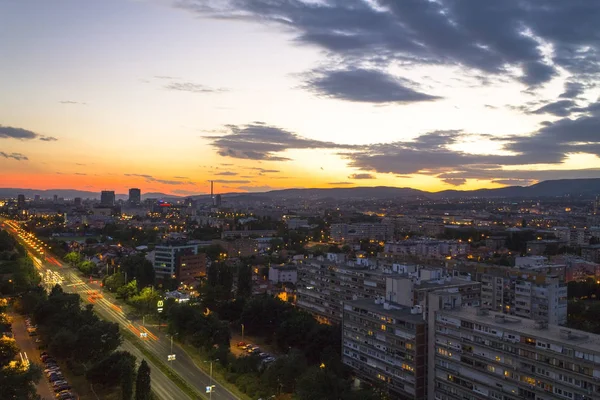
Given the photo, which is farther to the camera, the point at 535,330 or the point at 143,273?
the point at 143,273

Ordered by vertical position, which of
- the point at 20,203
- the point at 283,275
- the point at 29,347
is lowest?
the point at 29,347

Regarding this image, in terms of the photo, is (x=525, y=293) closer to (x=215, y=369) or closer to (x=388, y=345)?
Result: (x=388, y=345)

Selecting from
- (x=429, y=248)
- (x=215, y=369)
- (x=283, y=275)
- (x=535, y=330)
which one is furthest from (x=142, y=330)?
(x=429, y=248)

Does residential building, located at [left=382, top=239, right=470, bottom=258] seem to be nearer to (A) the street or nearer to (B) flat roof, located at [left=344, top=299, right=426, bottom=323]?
(B) flat roof, located at [left=344, top=299, right=426, bottom=323]

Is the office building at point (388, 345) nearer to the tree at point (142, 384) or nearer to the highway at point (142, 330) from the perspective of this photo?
the highway at point (142, 330)

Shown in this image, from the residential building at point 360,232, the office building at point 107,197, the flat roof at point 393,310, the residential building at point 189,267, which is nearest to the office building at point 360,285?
the flat roof at point 393,310

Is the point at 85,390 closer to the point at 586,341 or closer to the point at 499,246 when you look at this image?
the point at 586,341

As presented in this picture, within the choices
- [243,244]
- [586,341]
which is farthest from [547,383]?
[243,244]
